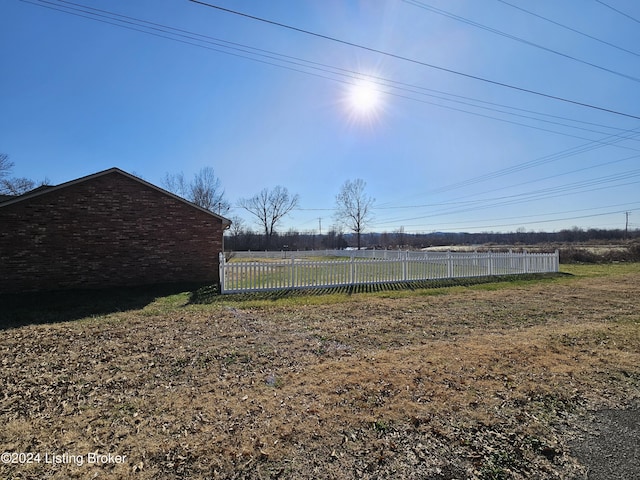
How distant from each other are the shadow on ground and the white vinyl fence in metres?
1.88

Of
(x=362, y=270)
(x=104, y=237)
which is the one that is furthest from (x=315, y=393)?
(x=104, y=237)

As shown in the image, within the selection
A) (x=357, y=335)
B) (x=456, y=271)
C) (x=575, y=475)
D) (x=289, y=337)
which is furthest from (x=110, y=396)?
(x=456, y=271)

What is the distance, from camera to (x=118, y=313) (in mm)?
7375

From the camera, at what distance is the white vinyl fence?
10070mm

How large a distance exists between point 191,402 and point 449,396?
9.09ft

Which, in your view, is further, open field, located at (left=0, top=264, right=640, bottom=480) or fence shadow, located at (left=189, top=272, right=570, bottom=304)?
fence shadow, located at (left=189, top=272, right=570, bottom=304)

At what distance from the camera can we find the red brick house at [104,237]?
9.92 meters

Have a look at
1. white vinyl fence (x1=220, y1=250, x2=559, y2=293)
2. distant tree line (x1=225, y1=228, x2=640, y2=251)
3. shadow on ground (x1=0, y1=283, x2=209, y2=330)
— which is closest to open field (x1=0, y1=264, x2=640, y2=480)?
shadow on ground (x1=0, y1=283, x2=209, y2=330)

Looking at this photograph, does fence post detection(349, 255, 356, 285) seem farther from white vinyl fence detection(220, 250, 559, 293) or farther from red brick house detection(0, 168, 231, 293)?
red brick house detection(0, 168, 231, 293)

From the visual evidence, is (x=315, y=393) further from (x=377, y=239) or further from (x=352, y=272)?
(x=377, y=239)

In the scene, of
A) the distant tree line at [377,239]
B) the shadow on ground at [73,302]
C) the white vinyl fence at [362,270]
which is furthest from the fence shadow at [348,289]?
the distant tree line at [377,239]

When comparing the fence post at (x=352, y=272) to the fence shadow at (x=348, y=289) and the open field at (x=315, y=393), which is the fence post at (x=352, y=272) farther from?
the open field at (x=315, y=393)

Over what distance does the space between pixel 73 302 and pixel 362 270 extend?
8.84 meters

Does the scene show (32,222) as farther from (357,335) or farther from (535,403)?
(535,403)
